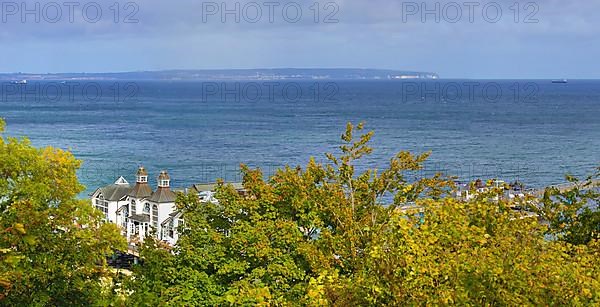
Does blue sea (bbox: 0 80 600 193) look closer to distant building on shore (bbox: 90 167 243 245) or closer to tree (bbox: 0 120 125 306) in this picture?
distant building on shore (bbox: 90 167 243 245)

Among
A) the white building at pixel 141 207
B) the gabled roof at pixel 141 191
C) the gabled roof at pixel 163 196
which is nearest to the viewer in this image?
the white building at pixel 141 207

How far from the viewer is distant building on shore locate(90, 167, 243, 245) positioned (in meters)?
40.5

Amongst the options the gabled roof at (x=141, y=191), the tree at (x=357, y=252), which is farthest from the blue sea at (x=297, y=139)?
the tree at (x=357, y=252)

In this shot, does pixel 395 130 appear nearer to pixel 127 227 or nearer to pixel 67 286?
pixel 127 227

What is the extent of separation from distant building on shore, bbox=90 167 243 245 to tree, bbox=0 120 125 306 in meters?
19.5

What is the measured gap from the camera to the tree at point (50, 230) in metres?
16.9

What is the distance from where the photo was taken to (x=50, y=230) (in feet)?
59.6

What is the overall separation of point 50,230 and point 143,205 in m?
24.7

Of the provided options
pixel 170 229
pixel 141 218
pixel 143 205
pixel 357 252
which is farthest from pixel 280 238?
pixel 143 205

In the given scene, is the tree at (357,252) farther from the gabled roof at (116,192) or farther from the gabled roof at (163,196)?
the gabled roof at (116,192)

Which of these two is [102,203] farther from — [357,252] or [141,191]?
[357,252]

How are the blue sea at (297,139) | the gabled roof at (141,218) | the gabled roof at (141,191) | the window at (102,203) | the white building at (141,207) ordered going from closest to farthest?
1. the white building at (141,207)
2. the gabled roof at (141,218)
3. the gabled roof at (141,191)
4. the window at (102,203)
5. the blue sea at (297,139)

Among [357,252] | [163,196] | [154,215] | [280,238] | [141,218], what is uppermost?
[357,252]

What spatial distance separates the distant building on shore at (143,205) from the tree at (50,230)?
64.1 feet
